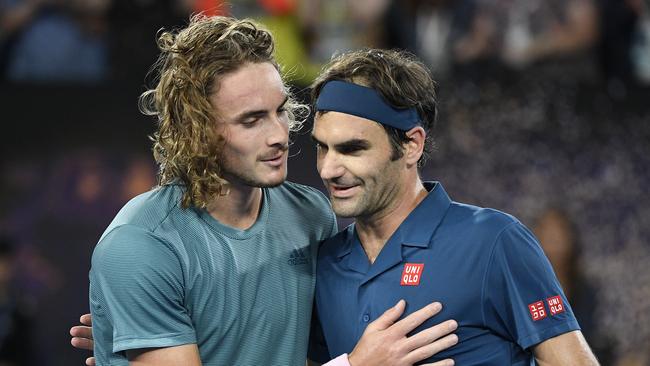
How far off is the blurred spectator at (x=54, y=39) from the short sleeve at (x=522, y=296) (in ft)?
12.9

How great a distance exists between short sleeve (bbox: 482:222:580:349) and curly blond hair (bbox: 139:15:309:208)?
0.85m

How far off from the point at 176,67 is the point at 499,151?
4032 millimetres

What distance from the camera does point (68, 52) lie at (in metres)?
6.69

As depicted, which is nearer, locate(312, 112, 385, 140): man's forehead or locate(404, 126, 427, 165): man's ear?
locate(312, 112, 385, 140): man's forehead

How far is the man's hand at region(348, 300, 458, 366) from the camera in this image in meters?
3.31

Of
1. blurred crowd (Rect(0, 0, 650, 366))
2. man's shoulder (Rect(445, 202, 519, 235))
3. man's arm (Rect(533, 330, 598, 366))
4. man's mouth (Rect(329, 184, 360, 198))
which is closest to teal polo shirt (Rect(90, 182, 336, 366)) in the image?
man's mouth (Rect(329, 184, 360, 198))

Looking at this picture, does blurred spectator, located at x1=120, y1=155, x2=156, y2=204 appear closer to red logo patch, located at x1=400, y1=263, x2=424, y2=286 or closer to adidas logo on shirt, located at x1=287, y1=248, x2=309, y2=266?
adidas logo on shirt, located at x1=287, y1=248, x2=309, y2=266

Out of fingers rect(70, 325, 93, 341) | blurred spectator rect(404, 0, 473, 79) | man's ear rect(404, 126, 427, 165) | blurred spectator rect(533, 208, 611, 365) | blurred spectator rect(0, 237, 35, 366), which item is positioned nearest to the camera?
man's ear rect(404, 126, 427, 165)

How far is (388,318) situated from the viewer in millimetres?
3371

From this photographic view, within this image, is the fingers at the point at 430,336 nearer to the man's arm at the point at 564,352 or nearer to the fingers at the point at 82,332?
the man's arm at the point at 564,352

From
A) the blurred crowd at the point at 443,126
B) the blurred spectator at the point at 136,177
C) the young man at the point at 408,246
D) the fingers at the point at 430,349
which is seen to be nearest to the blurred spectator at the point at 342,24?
the blurred crowd at the point at 443,126

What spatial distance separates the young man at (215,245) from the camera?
128 inches

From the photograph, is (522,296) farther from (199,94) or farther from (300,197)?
(199,94)

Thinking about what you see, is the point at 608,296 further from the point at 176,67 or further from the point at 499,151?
the point at 176,67
